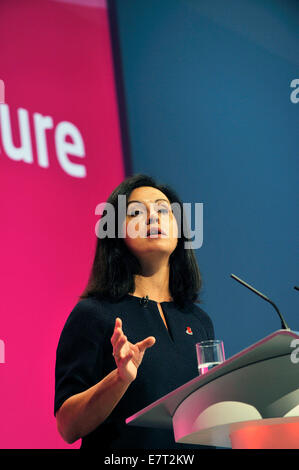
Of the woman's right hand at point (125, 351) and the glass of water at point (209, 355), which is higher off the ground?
the woman's right hand at point (125, 351)

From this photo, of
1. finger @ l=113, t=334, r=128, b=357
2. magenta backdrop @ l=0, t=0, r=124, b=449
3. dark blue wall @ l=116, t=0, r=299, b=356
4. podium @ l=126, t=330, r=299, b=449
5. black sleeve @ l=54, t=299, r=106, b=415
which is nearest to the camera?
podium @ l=126, t=330, r=299, b=449

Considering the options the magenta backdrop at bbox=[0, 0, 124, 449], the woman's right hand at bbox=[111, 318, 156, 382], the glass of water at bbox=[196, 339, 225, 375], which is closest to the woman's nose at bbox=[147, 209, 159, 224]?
the glass of water at bbox=[196, 339, 225, 375]

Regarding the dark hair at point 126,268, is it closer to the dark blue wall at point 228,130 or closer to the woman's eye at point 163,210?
the woman's eye at point 163,210

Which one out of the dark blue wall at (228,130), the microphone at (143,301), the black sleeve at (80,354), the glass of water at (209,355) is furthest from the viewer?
the dark blue wall at (228,130)

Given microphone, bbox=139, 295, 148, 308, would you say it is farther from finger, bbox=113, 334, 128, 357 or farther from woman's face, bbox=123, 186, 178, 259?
finger, bbox=113, 334, 128, 357

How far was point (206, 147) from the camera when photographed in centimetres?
315

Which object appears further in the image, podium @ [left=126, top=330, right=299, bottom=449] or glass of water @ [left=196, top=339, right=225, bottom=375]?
glass of water @ [left=196, top=339, right=225, bottom=375]

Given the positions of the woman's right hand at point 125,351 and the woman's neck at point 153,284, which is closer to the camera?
the woman's right hand at point 125,351

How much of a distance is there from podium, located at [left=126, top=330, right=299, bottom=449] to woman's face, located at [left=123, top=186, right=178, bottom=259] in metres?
0.76

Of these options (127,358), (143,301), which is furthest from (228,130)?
(127,358)

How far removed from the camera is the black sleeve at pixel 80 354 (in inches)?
58.3

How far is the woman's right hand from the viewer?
3.68 ft

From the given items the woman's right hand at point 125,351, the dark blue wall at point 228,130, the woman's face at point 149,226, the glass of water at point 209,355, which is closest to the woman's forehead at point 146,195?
the woman's face at point 149,226

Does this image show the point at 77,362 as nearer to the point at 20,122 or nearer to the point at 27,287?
the point at 27,287
